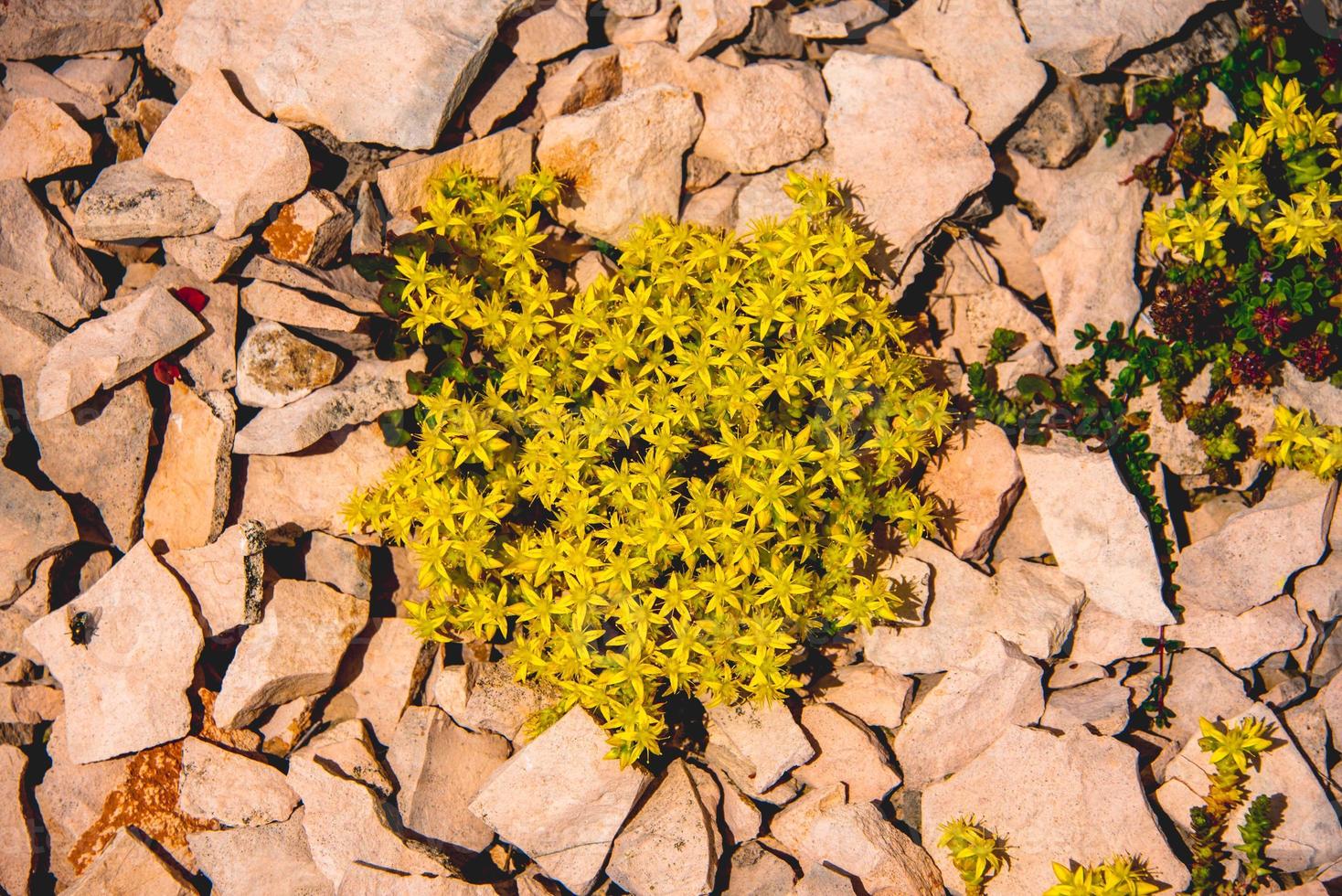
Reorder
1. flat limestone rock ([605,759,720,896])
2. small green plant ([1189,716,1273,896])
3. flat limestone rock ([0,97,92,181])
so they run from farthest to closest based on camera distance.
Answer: flat limestone rock ([0,97,92,181]) → flat limestone rock ([605,759,720,896]) → small green plant ([1189,716,1273,896])

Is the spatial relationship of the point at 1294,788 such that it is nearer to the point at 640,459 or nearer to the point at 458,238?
the point at 640,459

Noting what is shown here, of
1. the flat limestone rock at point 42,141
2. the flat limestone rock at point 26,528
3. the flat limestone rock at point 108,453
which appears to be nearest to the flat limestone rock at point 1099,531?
the flat limestone rock at point 108,453

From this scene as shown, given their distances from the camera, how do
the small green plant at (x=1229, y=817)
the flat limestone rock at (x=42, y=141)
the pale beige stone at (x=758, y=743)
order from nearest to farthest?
1. the small green plant at (x=1229, y=817)
2. the pale beige stone at (x=758, y=743)
3. the flat limestone rock at (x=42, y=141)

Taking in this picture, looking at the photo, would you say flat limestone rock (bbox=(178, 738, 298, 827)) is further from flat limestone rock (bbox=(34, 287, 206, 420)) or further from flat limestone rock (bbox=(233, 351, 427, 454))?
flat limestone rock (bbox=(34, 287, 206, 420))

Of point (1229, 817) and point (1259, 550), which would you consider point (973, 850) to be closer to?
point (1229, 817)

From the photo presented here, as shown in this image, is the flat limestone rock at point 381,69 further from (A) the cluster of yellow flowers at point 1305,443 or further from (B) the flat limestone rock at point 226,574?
(A) the cluster of yellow flowers at point 1305,443

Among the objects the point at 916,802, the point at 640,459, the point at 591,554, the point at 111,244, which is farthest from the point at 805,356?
the point at 111,244

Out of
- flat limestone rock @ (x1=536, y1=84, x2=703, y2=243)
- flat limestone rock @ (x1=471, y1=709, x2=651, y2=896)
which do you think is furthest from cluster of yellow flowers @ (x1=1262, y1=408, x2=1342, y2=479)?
flat limestone rock @ (x1=471, y1=709, x2=651, y2=896)
